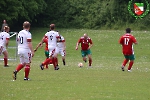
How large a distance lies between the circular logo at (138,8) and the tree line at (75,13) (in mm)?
418

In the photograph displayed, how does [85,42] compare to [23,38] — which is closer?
[23,38]

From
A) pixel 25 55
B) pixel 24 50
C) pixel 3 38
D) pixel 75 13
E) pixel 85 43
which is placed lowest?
pixel 25 55

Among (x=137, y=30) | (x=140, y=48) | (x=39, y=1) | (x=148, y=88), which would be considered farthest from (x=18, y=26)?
(x=148, y=88)

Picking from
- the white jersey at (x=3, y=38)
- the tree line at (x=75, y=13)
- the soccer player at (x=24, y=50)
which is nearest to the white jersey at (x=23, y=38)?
the soccer player at (x=24, y=50)

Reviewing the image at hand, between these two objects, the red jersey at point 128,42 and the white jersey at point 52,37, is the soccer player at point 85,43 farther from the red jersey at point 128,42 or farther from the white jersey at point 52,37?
the white jersey at point 52,37

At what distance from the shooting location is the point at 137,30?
6550 cm

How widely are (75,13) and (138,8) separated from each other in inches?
466

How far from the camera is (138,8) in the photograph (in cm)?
6700

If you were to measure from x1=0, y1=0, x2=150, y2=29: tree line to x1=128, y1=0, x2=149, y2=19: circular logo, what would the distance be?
0.42m

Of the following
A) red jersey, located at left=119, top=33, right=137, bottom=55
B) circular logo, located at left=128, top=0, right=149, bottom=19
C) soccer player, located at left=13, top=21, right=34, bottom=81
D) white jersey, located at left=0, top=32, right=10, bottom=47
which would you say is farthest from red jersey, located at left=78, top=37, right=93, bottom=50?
circular logo, located at left=128, top=0, right=149, bottom=19

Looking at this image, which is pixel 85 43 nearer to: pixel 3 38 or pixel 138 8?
pixel 3 38

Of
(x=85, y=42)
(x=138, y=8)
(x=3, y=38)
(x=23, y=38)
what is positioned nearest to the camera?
(x=23, y=38)

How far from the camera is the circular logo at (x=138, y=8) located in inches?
2635

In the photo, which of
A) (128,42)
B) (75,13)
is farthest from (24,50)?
(75,13)
